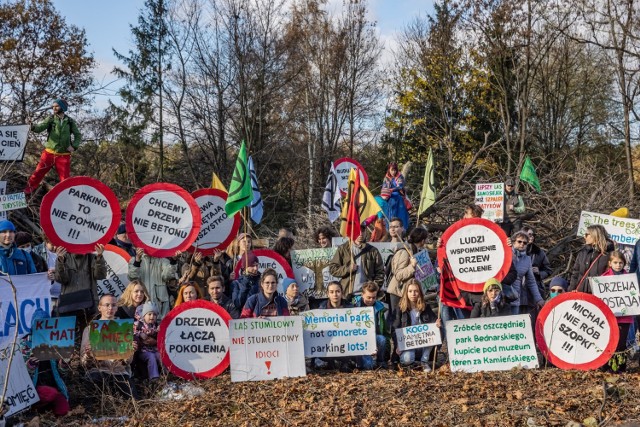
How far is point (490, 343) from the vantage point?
922 centimetres

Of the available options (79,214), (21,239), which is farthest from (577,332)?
(21,239)

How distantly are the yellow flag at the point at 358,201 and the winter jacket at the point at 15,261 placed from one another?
169 inches

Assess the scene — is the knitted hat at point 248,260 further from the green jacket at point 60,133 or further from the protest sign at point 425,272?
the green jacket at point 60,133

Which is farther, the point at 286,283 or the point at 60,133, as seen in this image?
the point at 60,133

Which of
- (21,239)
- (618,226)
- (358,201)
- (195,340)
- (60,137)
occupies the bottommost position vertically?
(195,340)

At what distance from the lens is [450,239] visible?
964cm

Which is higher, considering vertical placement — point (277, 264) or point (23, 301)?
point (277, 264)

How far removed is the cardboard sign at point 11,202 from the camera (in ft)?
36.3

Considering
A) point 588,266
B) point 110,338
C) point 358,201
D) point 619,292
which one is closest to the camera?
point 110,338

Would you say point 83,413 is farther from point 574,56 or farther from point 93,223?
point 574,56

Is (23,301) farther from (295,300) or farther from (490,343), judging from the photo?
(490,343)

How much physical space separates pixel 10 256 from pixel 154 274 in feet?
6.60

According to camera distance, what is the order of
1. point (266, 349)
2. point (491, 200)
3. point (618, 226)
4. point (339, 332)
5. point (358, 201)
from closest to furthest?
Result: point (266, 349)
point (339, 332)
point (358, 201)
point (618, 226)
point (491, 200)

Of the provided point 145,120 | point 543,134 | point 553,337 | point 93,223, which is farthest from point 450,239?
point 543,134
